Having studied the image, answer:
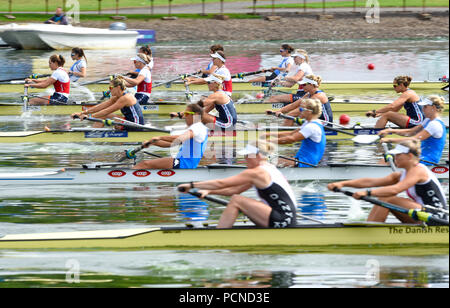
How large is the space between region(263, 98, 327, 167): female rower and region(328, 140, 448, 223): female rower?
2.94 meters

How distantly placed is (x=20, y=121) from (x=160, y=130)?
23.6ft

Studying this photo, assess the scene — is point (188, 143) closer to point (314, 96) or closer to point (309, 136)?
point (309, 136)

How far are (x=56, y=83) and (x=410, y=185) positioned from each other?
13201mm

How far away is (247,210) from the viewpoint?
422 inches

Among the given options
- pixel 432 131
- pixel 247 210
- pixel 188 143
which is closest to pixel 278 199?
pixel 247 210

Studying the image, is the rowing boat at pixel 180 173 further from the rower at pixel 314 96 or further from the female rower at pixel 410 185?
the female rower at pixel 410 185

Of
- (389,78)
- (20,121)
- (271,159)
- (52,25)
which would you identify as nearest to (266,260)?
(271,159)

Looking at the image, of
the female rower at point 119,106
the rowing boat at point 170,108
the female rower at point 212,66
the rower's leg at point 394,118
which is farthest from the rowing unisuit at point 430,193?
the rowing boat at point 170,108

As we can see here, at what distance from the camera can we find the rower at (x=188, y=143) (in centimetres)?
1374

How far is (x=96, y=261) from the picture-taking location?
10688 millimetres

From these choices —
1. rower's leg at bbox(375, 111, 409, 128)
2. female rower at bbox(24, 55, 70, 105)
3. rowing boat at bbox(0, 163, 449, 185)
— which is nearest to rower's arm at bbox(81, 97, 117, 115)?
rowing boat at bbox(0, 163, 449, 185)

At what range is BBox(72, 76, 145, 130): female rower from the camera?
1700 cm

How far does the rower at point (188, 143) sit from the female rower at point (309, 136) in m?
1.26

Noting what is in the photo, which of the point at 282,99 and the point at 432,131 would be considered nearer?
the point at 432,131
